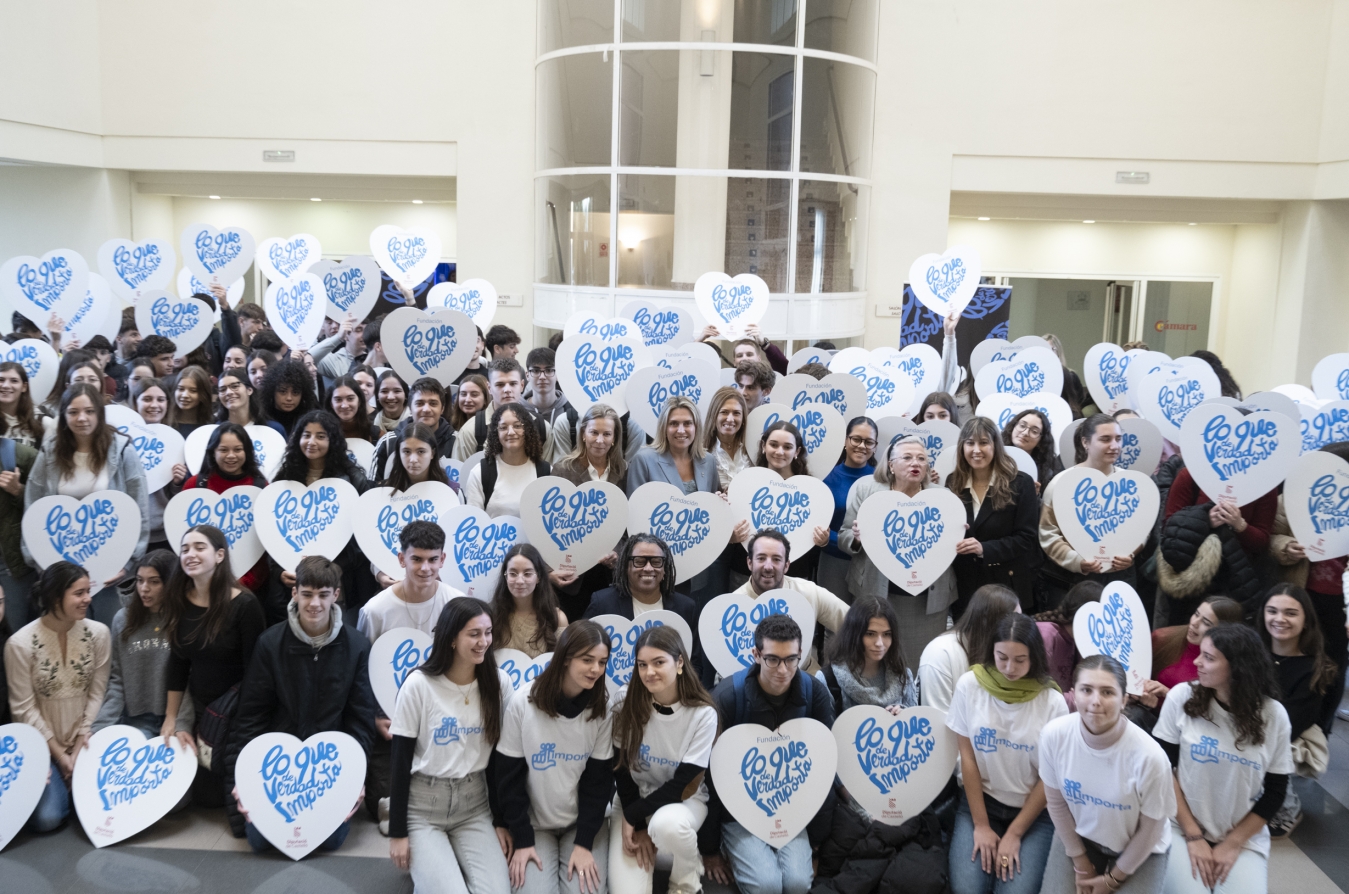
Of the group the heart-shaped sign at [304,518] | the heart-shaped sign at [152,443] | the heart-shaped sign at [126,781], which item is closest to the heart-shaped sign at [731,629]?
the heart-shaped sign at [304,518]

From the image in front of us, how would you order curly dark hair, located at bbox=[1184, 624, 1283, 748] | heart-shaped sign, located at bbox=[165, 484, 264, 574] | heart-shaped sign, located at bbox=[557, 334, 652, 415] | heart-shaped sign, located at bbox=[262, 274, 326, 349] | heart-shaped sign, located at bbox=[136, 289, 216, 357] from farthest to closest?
heart-shaped sign, located at bbox=[136, 289, 216, 357] → heart-shaped sign, located at bbox=[262, 274, 326, 349] → heart-shaped sign, located at bbox=[557, 334, 652, 415] → heart-shaped sign, located at bbox=[165, 484, 264, 574] → curly dark hair, located at bbox=[1184, 624, 1283, 748]

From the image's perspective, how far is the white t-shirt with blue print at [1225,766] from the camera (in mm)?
3551

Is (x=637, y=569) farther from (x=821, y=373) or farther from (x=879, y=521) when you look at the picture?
(x=821, y=373)

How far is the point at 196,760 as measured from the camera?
403cm

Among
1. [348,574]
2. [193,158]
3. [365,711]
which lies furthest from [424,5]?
Result: [365,711]

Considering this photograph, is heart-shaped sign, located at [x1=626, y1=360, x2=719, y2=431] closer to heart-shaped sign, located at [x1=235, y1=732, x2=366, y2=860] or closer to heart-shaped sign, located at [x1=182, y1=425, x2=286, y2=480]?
heart-shaped sign, located at [x1=182, y1=425, x2=286, y2=480]

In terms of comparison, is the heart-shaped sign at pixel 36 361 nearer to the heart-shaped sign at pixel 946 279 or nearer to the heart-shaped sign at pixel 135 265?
the heart-shaped sign at pixel 135 265

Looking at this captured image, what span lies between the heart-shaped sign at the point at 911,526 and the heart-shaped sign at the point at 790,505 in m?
0.21

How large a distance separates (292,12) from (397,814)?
33.8ft

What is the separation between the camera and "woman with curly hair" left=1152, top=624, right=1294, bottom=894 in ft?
11.6

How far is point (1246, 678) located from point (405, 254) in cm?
629

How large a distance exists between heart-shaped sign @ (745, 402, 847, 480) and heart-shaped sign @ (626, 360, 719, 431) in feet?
1.05

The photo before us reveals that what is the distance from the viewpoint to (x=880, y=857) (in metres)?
3.70

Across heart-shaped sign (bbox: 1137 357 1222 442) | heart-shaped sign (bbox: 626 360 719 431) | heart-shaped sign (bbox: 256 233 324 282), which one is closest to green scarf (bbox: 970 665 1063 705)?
heart-shaped sign (bbox: 626 360 719 431)
